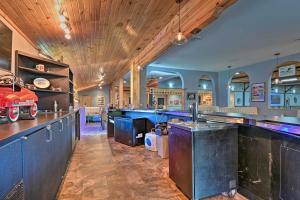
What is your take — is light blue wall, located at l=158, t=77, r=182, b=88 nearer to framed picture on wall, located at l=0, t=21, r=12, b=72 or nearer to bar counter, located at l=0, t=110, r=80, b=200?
framed picture on wall, located at l=0, t=21, r=12, b=72

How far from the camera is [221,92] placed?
890 cm

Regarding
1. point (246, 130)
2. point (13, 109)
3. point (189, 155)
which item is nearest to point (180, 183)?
point (189, 155)

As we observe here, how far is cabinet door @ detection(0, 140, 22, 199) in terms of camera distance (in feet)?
2.71

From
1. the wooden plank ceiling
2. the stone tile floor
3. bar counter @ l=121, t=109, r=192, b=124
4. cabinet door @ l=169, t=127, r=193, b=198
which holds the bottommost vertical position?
the stone tile floor

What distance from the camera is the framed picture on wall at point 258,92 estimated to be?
6.75 metres

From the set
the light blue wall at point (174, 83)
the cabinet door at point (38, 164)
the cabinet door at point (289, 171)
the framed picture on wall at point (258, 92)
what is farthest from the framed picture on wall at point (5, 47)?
the light blue wall at point (174, 83)

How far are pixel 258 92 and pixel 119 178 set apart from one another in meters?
6.52

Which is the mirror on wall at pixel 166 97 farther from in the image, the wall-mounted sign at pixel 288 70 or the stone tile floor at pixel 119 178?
the wall-mounted sign at pixel 288 70

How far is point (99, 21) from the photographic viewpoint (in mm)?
2943

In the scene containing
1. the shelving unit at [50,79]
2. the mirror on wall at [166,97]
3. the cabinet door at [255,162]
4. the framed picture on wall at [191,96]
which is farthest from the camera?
the framed picture on wall at [191,96]

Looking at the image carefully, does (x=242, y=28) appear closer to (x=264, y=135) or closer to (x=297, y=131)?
(x=264, y=135)

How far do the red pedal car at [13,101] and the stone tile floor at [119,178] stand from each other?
1160 mm

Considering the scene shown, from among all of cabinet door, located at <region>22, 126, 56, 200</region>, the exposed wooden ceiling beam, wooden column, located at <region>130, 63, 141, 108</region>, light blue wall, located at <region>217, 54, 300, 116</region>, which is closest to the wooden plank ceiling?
the exposed wooden ceiling beam

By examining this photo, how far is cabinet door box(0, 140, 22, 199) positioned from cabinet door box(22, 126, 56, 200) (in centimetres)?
9
